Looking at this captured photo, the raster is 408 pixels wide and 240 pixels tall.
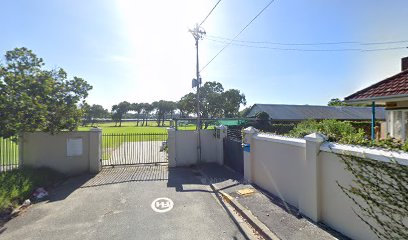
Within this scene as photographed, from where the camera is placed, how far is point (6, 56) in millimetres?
10078

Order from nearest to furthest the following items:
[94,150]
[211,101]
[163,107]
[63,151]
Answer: [63,151]
[94,150]
[211,101]
[163,107]

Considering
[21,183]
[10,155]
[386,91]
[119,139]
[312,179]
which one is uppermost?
[386,91]

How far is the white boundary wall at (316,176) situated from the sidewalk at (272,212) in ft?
0.70

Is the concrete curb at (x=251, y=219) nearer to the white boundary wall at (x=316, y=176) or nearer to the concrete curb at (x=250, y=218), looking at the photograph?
the concrete curb at (x=250, y=218)

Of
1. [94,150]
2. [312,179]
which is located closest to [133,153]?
[94,150]

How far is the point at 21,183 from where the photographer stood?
25.2 ft

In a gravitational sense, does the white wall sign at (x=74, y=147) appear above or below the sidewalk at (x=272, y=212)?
above

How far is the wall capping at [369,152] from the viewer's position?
3.26 metres

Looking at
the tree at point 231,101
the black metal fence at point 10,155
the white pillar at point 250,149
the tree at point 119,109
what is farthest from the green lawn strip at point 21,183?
the tree at point 119,109

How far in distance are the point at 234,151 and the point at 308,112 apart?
82.5 feet

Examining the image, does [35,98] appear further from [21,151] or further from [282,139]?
[282,139]

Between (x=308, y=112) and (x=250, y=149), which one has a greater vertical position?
(x=308, y=112)

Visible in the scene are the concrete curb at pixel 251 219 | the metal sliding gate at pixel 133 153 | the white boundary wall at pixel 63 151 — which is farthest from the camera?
the metal sliding gate at pixel 133 153

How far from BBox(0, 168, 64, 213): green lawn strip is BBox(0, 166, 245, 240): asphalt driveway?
0.54 metres
